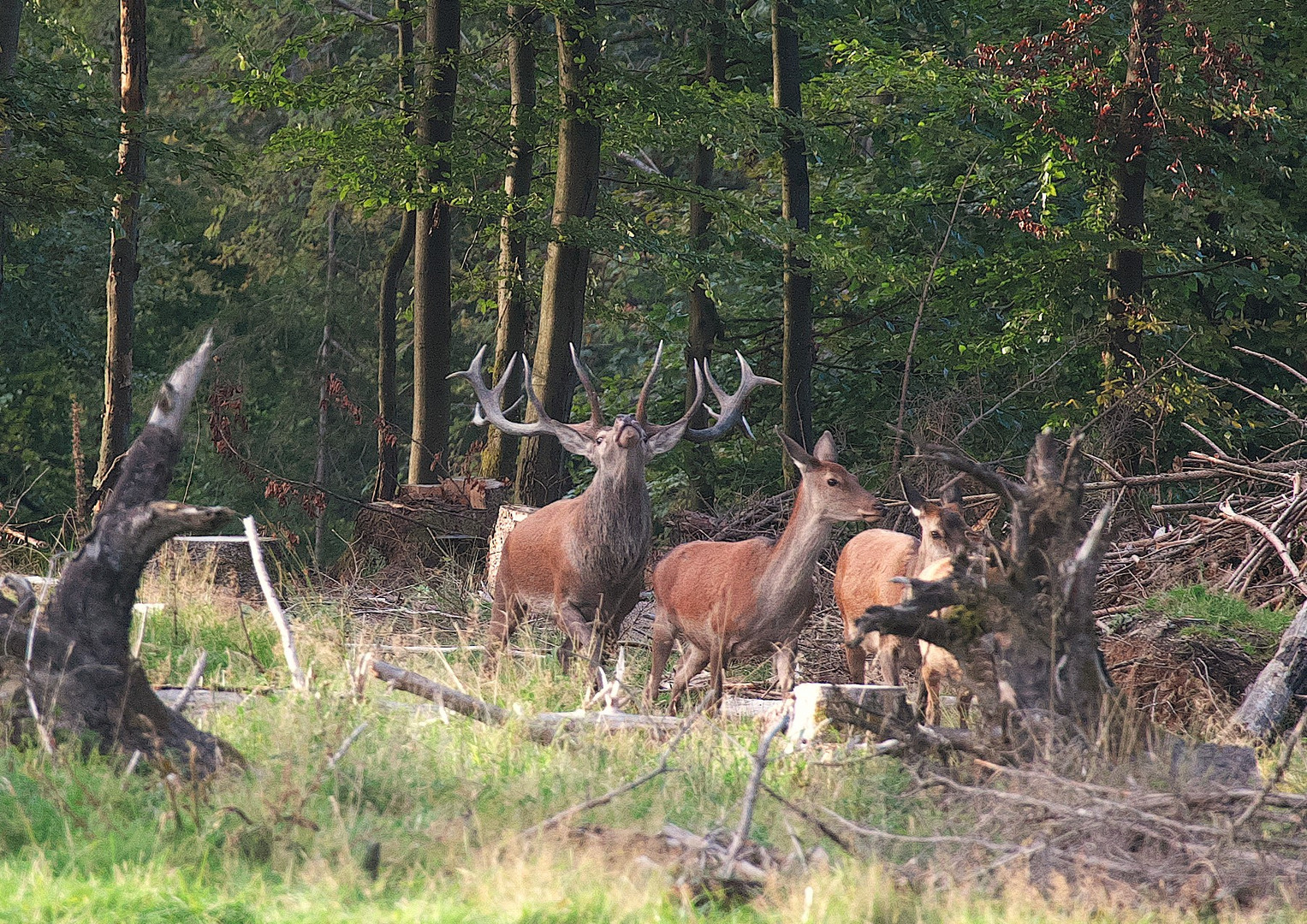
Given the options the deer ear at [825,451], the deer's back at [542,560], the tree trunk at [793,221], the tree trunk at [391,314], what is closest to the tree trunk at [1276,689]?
the deer ear at [825,451]

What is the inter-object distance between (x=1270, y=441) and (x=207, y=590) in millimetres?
13167

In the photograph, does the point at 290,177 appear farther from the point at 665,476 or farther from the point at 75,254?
the point at 665,476

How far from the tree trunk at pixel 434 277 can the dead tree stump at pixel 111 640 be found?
413 inches

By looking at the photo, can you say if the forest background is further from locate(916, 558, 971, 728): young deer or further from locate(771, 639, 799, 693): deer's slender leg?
locate(916, 558, 971, 728): young deer

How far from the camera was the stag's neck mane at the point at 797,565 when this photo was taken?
9094 mm

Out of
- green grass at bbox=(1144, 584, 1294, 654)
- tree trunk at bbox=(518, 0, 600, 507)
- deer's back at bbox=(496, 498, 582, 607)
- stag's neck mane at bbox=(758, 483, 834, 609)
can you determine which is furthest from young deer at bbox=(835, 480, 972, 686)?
tree trunk at bbox=(518, 0, 600, 507)

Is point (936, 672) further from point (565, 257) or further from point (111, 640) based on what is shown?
point (565, 257)

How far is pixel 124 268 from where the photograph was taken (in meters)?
15.5

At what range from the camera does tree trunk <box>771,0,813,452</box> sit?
1847 cm

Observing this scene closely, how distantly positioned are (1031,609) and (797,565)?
228 cm

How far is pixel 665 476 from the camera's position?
2241 cm

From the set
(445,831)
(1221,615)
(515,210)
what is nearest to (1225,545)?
(1221,615)

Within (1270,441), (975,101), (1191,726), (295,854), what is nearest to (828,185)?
(975,101)

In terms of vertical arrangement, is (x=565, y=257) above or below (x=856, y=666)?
above
